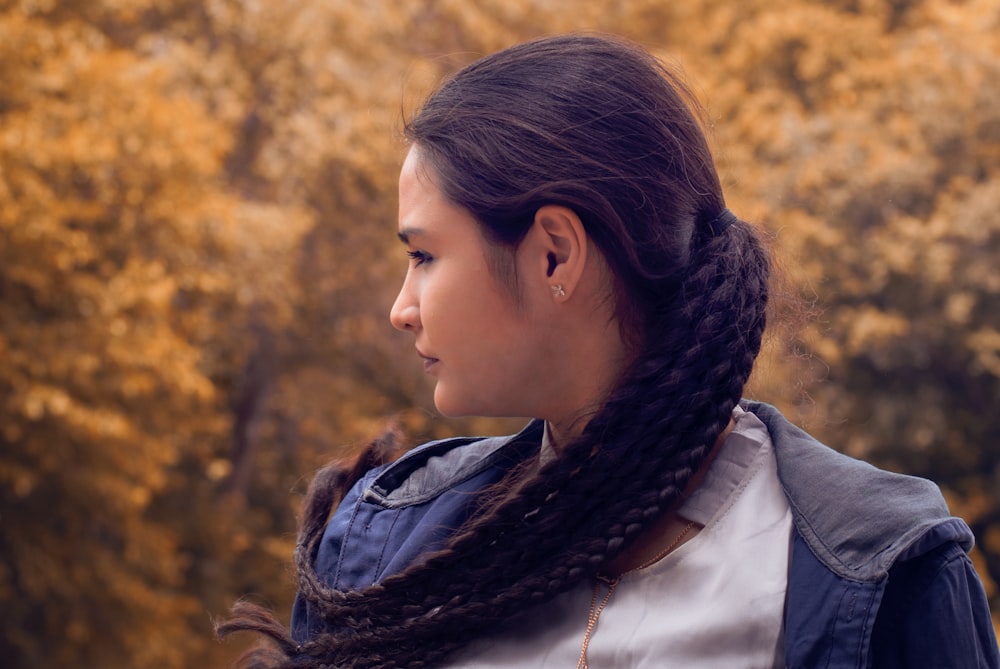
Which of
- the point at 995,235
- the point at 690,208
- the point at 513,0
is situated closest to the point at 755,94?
the point at 513,0

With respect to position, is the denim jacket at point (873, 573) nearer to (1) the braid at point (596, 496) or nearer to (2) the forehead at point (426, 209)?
(1) the braid at point (596, 496)

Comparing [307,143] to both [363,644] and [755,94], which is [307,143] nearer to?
[755,94]

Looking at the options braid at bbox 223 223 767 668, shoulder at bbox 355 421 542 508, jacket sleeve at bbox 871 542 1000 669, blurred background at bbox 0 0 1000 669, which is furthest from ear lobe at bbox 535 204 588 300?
blurred background at bbox 0 0 1000 669

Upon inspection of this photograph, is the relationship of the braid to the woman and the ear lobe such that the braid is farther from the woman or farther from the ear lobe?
the ear lobe

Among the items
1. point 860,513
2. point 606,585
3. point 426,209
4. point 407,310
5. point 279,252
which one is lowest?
point 279,252

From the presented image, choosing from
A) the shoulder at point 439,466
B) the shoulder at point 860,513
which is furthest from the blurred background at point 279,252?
the shoulder at point 860,513

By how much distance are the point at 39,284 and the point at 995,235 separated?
572 centimetres

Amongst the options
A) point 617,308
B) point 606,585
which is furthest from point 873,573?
point 617,308

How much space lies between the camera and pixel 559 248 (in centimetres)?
137

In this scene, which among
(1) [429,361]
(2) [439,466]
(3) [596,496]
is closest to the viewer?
(3) [596,496]

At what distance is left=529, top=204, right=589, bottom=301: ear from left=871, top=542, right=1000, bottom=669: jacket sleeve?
0.46 meters

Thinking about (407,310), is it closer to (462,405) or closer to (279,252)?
(462,405)

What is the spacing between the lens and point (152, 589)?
8.38 meters

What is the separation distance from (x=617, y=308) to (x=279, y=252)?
25.1ft
